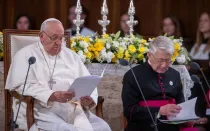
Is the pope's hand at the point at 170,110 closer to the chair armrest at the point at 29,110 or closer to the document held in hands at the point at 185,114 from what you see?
the document held in hands at the point at 185,114

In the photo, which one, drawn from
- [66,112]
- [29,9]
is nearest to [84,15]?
[29,9]

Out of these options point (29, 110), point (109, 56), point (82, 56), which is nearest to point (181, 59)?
point (109, 56)

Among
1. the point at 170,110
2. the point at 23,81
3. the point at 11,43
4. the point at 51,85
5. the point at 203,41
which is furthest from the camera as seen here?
the point at 203,41

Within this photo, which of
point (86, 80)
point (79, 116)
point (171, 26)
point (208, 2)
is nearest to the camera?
point (86, 80)

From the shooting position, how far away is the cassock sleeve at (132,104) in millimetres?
5270

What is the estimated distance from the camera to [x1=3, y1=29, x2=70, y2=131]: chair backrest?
5.80 meters

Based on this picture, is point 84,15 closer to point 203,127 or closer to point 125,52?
point 125,52

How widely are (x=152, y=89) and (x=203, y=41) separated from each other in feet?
10.4

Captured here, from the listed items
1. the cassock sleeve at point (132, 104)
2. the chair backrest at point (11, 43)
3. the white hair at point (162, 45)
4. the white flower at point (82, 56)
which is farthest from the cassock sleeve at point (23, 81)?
the white hair at point (162, 45)

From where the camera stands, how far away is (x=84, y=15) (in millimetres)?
8594

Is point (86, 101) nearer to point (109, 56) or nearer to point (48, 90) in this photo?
point (48, 90)

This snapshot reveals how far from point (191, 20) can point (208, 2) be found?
0.38 metres

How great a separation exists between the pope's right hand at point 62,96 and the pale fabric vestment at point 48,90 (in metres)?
0.05

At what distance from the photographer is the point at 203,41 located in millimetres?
8359
